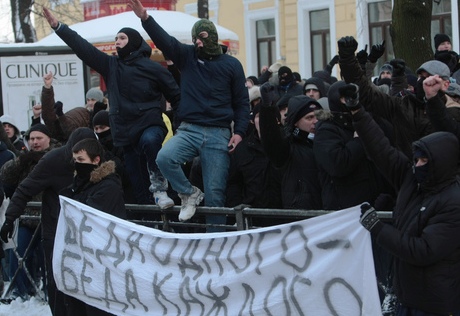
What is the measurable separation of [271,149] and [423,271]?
232 centimetres

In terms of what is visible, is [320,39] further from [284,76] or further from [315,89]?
[315,89]

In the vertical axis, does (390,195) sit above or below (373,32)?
below

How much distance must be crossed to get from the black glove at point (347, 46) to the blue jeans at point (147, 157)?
226 centimetres

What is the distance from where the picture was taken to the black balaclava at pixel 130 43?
8703mm

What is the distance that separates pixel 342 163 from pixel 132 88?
244 cm

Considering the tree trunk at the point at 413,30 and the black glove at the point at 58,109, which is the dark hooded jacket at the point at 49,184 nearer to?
the black glove at the point at 58,109

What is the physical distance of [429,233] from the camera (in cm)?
556

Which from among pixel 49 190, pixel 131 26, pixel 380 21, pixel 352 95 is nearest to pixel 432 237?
pixel 352 95

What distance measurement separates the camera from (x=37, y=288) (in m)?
10.4

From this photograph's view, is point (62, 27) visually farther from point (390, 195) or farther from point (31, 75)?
point (31, 75)

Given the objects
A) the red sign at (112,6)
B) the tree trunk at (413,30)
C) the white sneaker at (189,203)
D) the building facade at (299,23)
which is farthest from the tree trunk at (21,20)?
the white sneaker at (189,203)

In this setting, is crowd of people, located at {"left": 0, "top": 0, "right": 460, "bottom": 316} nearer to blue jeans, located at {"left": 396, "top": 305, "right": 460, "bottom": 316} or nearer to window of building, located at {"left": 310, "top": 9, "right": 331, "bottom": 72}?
blue jeans, located at {"left": 396, "top": 305, "right": 460, "bottom": 316}

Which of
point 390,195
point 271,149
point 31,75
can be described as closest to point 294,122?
point 271,149

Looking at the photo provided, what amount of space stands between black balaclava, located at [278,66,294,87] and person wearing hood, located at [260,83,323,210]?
400 cm
